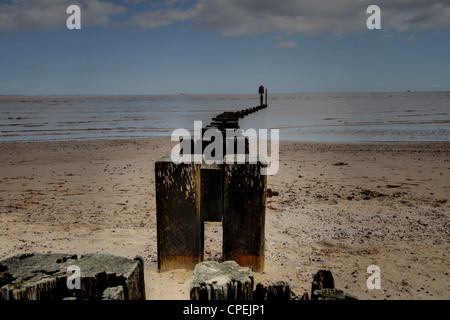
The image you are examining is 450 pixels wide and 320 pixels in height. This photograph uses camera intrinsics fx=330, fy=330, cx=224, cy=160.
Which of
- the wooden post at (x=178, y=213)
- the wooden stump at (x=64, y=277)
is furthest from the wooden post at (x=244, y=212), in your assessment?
the wooden stump at (x=64, y=277)

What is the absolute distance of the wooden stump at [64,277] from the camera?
69.1 inches

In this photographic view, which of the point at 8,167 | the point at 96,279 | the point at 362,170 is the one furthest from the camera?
the point at 8,167

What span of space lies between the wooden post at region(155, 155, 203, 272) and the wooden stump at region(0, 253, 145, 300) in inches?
33.2

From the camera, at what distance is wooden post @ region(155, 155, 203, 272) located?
2.82m

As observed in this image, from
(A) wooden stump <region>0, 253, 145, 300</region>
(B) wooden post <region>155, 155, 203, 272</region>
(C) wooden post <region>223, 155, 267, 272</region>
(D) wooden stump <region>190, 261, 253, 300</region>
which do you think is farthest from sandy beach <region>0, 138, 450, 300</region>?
(D) wooden stump <region>190, 261, 253, 300</region>

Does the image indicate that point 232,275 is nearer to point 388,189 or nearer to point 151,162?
point 388,189

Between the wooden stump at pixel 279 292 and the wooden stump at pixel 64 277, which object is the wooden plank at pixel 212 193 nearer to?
the wooden stump at pixel 64 277

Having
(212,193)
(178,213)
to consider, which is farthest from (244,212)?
(178,213)

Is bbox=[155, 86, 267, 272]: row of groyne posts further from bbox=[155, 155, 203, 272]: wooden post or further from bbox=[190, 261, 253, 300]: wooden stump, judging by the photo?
bbox=[190, 261, 253, 300]: wooden stump

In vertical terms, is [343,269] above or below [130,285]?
below

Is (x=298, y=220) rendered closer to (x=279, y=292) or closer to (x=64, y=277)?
(x=279, y=292)

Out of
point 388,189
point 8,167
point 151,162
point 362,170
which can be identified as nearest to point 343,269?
point 388,189
